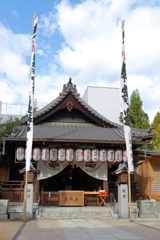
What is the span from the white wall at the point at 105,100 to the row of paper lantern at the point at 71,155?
2867cm

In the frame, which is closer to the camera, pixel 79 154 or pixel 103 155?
pixel 79 154

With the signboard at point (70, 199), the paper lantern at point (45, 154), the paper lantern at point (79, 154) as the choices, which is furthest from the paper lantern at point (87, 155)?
the paper lantern at point (45, 154)

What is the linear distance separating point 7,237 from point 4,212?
17.5 feet

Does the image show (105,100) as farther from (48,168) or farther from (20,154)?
(20,154)

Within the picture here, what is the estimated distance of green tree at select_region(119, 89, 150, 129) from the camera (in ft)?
99.3

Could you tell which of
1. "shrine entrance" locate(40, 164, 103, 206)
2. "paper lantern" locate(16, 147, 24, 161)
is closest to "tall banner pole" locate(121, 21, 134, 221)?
"shrine entrance" locate(40, 164, 103, 206)

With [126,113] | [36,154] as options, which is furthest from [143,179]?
[36,154]

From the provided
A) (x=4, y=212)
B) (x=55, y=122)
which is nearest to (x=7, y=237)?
(x=4, y=212)

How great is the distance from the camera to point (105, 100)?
148ft

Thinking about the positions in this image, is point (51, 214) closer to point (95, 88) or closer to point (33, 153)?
point (33, 153)

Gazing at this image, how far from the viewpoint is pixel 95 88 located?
45.2m

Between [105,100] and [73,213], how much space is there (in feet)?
109

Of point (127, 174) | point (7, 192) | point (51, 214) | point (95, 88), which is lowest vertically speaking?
point (51, 214)

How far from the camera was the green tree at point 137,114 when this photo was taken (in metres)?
30.3
